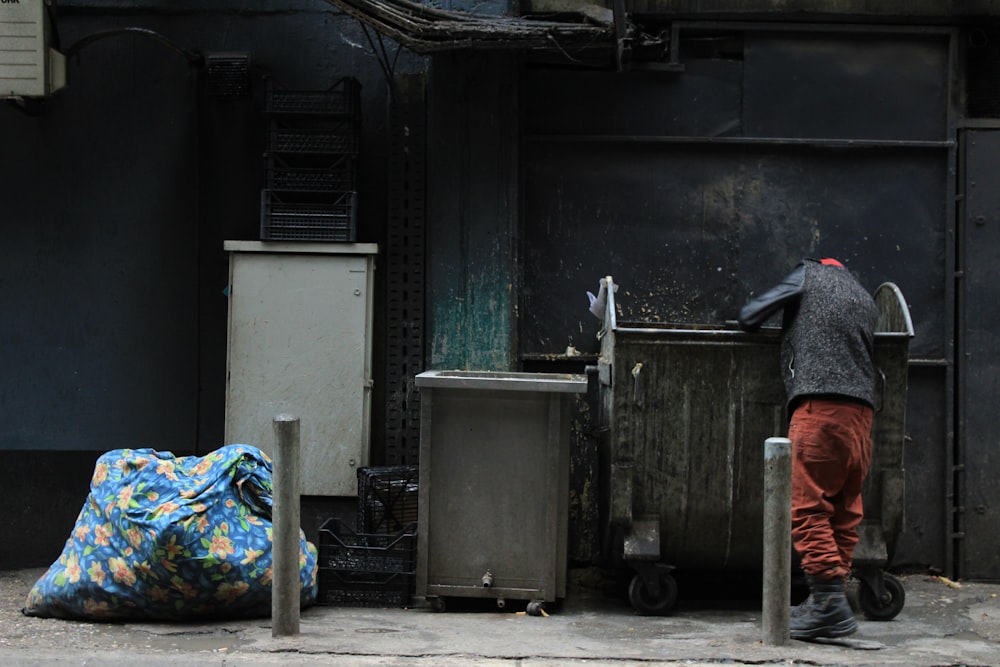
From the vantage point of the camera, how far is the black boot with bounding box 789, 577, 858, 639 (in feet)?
17.7

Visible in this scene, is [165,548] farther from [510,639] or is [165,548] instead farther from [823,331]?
[823,331]

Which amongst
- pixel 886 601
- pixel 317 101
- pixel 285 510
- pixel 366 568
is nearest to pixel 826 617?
pixel 886 601

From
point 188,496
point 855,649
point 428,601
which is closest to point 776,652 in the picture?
point 855,649

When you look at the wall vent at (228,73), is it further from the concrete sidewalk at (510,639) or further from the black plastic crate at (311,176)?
the concrete sidewalk at (510,639)

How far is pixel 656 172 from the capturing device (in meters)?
7.28

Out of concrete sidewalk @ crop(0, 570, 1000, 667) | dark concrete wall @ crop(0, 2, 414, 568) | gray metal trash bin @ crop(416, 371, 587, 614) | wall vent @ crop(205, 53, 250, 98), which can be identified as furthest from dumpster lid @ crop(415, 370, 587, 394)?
wall vent @ crop(205, 53, 250, 98)

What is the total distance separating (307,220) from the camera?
22.8 feet

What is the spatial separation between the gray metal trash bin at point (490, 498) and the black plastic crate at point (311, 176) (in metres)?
1.55

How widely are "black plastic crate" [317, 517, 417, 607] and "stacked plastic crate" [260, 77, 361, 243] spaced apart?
5.98ft

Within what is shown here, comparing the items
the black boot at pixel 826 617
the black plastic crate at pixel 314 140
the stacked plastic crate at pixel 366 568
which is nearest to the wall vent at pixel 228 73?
the black plastic crate at pixel 314 140

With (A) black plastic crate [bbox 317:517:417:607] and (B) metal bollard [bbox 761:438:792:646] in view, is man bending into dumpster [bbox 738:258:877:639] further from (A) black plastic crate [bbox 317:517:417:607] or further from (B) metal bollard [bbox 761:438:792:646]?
(A) black plastic crate [bbox 317:517:417:607]

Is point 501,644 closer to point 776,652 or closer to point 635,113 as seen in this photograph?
point 776,652

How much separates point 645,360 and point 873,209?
2.24m

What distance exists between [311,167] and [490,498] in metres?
2.42
